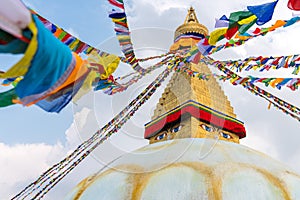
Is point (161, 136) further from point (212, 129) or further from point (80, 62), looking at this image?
point (80, 62)

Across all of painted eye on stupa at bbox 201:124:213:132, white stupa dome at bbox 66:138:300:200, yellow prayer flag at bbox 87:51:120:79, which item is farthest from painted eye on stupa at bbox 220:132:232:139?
yellow prayer flag at bbox 87:51:120:79

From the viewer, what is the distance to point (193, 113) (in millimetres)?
8586

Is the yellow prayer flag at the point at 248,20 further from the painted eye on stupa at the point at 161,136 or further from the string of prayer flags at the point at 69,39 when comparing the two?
the painted eye on stupa at the point at 161,136

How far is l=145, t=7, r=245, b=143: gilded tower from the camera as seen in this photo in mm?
8625

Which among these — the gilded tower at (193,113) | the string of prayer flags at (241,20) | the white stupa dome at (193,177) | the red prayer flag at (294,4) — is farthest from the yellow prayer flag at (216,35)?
the gilded tower at (193,113)

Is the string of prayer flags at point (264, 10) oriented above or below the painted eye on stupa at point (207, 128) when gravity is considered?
above

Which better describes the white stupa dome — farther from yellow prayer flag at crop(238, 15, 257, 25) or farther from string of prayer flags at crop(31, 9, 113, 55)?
yellow prayer flag at crop(238, 15, 257, 25)

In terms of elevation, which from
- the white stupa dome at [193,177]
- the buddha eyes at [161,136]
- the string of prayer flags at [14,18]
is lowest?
the buddha eyes at [161,136]

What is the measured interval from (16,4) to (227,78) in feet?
14.0

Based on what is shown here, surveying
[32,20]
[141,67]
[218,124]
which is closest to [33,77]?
[32,20]

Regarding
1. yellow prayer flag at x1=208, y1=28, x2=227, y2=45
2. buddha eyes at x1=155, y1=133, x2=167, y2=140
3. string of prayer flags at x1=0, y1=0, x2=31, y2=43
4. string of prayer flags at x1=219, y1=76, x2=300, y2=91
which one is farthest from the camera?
buddha eyes at x1=155, y1=133, x2=167, y2=140

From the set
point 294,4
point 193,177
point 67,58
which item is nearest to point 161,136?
point 193,177

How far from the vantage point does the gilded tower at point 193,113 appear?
8625mm

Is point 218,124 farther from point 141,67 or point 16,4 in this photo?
point 16,4
